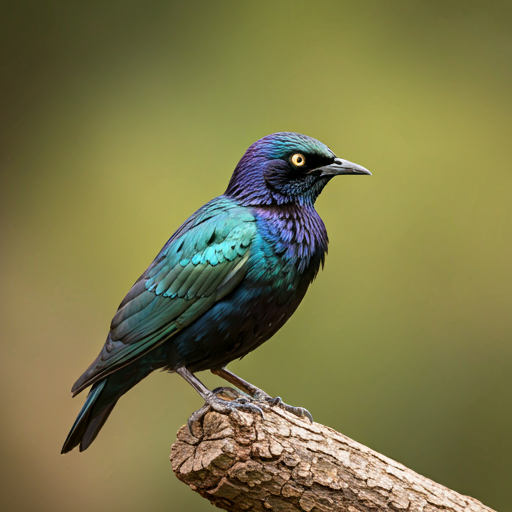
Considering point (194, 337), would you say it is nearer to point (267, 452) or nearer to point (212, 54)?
point (267, 452)

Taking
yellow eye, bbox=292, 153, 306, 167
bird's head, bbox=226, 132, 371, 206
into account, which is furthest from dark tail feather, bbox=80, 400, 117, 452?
yellow eye, bbox=292, 153, 306, 167

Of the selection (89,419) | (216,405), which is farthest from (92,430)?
(216,405)

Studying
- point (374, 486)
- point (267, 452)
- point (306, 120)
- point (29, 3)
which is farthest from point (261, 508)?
point (29, 3)

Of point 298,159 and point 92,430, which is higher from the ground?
point 298,159

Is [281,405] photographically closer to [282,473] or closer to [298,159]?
[282,473]

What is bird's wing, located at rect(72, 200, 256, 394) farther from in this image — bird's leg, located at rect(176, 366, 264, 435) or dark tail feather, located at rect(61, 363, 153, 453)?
bird's leg, located at rect(176, 366, 264, 435)

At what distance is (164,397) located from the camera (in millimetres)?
4188

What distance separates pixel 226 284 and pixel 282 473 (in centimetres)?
89

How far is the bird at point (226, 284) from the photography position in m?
2.63

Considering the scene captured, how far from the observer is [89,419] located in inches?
112

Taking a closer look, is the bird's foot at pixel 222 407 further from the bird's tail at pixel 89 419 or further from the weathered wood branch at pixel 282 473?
the bird's tail at pixel 89 419

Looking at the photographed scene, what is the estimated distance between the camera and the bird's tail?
9.11ft

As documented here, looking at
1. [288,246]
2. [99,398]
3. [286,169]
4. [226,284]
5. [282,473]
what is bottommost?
[99,398]

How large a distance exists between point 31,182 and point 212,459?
112 inches
